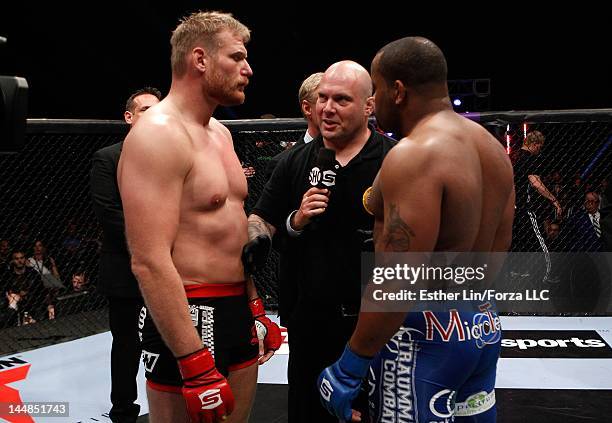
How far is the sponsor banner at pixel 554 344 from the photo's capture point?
371 cm

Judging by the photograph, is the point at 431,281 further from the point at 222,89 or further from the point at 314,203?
the point at 222,89

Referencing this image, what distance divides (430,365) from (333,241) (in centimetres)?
71

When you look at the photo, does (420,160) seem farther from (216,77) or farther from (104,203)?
(104,203)

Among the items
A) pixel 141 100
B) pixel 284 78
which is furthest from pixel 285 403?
pixel 284 78

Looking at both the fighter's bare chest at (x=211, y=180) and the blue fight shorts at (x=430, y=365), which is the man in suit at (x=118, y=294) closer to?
the fighter's bare chest at (x=211, y=180)

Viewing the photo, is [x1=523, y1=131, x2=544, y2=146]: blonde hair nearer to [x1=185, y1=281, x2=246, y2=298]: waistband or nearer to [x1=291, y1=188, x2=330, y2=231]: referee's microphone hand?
[x1=291, y1=188, x2=330, y2=231]: referee's microphone hand

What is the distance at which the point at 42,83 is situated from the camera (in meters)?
7.62

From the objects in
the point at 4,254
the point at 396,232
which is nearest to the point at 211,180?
the point at 396,232

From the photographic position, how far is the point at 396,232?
151 centimetres

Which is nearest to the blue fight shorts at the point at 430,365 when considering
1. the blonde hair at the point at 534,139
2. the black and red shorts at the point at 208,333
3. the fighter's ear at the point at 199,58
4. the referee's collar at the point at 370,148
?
the black and red shorts at the point at 208,333

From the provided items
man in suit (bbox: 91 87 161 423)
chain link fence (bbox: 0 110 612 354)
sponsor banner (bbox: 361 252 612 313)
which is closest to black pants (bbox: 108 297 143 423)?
man in suit (bbox: 91 87 161 423)

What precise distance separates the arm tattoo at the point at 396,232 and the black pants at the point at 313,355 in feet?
2.21

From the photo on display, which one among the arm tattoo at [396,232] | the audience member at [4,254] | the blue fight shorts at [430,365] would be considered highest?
the arm tattoo at [396,232]

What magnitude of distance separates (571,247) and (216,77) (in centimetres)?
377
